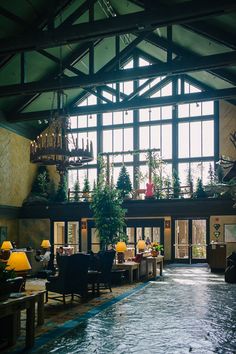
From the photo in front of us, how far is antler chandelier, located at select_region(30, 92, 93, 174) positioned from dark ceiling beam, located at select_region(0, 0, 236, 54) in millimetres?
1980

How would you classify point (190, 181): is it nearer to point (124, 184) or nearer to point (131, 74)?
point (124, 184)

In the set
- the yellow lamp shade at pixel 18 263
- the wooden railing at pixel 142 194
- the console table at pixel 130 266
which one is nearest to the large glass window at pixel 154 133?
the wooden railing at pixel 142 194

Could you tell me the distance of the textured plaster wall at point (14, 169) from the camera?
1977 cm

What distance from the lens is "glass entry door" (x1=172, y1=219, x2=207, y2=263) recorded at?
18.7 m

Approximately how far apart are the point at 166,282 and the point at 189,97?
8047 millimetres

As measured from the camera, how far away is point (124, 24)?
34.4ft

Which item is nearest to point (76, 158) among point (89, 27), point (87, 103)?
point (89, 27)

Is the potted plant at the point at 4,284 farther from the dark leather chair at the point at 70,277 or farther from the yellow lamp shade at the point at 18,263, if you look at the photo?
the dark leather chair at the point at 70,277

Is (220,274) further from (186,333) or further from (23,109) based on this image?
(23,109)

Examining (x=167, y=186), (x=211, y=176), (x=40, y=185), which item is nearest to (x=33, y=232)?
(x=40, y=185)

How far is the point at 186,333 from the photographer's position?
246 inches

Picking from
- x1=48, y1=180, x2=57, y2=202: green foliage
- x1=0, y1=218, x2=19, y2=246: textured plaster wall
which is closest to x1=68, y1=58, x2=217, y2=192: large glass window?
x1=48, y1=180, x2=57, y2=202: green foliage

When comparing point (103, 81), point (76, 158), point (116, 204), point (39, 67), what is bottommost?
point (116, 204)

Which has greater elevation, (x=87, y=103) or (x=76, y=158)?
(x=87, y=103)
